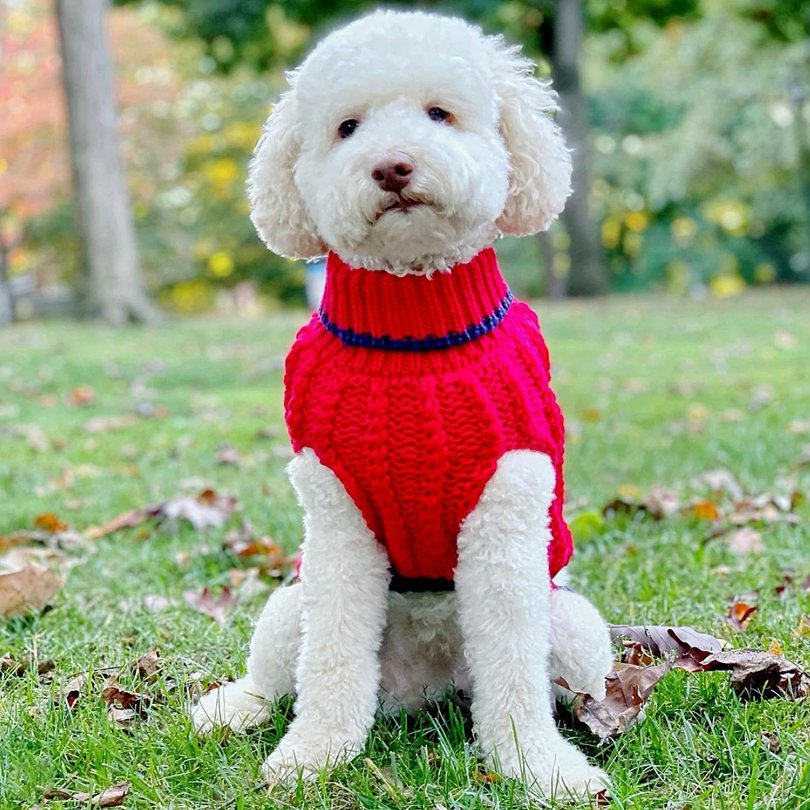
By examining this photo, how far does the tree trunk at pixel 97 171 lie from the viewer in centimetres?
1306

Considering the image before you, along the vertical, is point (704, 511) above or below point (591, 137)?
below

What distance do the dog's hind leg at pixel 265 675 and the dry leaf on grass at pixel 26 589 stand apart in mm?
919

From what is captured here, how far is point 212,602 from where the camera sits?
325 centimetres

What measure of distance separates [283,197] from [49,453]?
13.2 feet

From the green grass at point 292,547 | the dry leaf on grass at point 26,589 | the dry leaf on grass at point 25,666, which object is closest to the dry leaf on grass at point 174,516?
the green grass at point 292,547

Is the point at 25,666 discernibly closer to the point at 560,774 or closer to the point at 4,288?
the point at 560,774

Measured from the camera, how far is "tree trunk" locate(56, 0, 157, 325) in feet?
42.9

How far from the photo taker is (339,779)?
6.83 ft

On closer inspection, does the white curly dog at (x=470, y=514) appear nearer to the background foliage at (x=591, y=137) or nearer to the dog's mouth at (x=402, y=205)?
the dog's mouth at (x=402, y=205)

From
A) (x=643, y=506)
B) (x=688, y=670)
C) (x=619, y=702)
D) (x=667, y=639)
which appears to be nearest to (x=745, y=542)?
(x=643, y=506)

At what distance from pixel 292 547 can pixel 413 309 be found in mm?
1884

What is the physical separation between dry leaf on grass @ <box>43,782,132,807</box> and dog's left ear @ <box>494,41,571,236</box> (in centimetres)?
141

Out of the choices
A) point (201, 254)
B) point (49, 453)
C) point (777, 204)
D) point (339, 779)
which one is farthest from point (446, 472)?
point (201, 254)

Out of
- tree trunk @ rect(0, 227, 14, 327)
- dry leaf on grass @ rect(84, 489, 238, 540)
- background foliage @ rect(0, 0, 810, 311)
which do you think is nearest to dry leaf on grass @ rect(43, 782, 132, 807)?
dry leaf on grass @ rect(84, 489, 238, 540)
